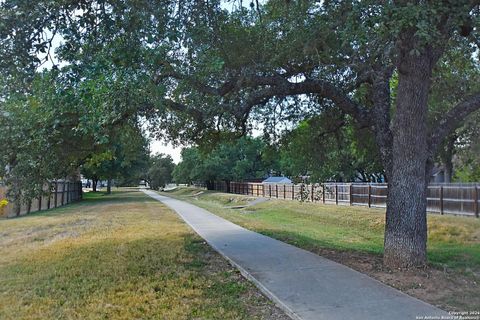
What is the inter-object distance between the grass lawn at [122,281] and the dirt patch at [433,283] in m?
2.22

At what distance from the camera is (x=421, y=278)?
7227 mm

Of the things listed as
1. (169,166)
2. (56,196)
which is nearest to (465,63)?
(56,196)

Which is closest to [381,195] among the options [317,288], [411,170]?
[411,170]

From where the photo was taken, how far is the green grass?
10.9 metres

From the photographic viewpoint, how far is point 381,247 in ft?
42.2

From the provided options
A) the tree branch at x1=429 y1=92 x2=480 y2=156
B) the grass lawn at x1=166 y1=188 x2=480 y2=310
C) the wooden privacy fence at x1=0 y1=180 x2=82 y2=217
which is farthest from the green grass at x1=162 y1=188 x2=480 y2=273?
the wooden privacy fence at x1=0 y1=180 x2=82 y2=217

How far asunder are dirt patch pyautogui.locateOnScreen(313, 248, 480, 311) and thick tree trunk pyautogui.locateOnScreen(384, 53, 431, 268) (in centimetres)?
30

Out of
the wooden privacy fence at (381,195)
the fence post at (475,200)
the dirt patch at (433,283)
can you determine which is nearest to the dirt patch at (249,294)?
the dirt patch at (433,283)

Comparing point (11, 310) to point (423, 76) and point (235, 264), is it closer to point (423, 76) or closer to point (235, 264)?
point (235, 264)

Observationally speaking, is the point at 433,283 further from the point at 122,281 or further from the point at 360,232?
the point at 360,232

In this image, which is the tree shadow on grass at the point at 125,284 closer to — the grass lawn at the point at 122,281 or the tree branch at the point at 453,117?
the grass lawn at the point at 122,281

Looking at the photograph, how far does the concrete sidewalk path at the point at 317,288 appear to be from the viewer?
17.8 ft

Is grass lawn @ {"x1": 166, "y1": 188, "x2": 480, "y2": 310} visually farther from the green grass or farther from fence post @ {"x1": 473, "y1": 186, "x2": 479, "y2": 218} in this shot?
fence post @ {"x1": 473, "y1": 186, "x2": 479, "y2": 218}

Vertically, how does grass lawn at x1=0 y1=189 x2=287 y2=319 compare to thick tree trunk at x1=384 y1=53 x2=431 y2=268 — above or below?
below
